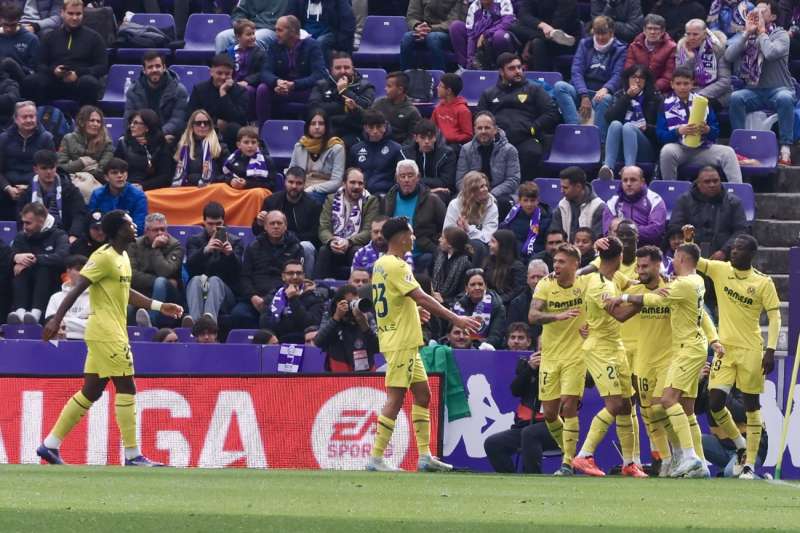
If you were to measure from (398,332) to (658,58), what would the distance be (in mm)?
7283

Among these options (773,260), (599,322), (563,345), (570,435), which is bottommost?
(570,435)

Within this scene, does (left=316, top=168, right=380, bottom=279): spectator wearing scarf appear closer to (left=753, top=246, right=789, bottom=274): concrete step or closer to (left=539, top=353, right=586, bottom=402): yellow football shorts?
(left=539, top=353, right=586, bottom=402): yellow football shorts

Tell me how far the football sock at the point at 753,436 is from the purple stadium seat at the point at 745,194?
382cm

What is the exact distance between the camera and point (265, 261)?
1811 cm

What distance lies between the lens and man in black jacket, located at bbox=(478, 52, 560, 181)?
1939cm

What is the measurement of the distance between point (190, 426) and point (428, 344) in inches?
99.5

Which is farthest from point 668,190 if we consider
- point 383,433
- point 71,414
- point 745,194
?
point 71,414

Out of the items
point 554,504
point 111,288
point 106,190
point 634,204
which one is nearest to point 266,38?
point 106,190

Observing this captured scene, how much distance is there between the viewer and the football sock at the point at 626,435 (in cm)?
1477

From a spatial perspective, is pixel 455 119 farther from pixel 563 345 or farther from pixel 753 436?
pixel 753 436

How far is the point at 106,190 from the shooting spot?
19.1 metres

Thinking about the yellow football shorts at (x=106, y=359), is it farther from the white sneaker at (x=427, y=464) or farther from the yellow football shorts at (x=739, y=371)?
the yellow football shorts at (x=739, y=371)

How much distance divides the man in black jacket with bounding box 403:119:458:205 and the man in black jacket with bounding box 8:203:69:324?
4.19m

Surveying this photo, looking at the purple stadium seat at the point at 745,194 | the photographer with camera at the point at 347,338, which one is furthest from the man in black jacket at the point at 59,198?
the purple stadium seat at the point at 745,194
